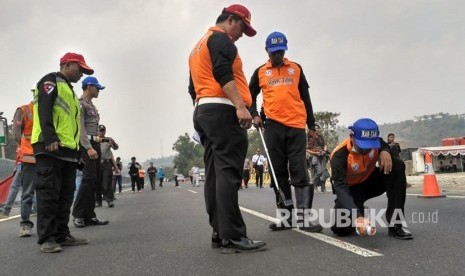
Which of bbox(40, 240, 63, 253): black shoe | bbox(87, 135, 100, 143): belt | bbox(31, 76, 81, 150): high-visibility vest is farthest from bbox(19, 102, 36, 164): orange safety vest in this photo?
bbox(40, 240, 63, 253): black shoe

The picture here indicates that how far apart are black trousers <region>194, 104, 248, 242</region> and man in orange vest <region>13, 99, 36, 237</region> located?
2.97 meters

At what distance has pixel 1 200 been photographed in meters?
11.6

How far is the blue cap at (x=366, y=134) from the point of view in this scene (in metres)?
4.18

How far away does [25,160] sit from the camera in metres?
6.01

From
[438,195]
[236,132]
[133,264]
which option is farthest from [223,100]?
[438,195]

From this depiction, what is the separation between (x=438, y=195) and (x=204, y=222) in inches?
186

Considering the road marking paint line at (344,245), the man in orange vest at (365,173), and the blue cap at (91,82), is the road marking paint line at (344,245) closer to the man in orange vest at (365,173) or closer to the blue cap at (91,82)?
the man in orange vest at (365,173)

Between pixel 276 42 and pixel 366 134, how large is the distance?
153cm

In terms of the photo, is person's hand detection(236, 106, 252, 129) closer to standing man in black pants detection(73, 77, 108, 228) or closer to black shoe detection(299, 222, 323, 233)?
black shoe detection(299, 222, 323, 233)

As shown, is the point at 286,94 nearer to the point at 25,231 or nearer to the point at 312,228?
the point at 312,228

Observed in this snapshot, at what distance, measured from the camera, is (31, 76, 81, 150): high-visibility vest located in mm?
4828

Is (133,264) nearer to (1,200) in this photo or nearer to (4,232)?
(4,232)

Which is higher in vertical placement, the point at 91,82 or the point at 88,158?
the point at 91,82

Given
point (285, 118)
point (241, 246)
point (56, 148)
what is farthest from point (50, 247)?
point (285, 118)
